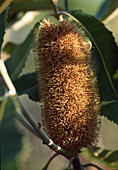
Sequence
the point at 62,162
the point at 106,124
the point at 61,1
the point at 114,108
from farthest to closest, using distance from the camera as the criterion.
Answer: the point at 62,162 → the point at 106,124 → the point at 61,1 → the point at 114,108

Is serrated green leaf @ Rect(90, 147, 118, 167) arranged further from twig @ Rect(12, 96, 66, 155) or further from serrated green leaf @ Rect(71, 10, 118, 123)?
twig @ Rect(12, 96, 66, 155)

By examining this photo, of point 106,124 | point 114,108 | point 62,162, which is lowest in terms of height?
point 62,162

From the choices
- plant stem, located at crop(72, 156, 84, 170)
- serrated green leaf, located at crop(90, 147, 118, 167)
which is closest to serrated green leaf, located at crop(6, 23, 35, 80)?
plant stem, located at crop(72, 156, 84, 170)

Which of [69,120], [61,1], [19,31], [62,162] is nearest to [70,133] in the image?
[69,120]

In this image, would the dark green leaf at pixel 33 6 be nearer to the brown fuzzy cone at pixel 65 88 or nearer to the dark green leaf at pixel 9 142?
the brown fuzzy cone at pixel 65 88

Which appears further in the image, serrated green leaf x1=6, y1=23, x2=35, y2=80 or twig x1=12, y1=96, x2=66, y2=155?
serrated green leaf x1=6, y1=23, x2=35, y2=80

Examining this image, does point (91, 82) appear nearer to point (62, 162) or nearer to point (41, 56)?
point (41, 56)

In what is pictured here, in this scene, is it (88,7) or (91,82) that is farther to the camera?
(88,7)

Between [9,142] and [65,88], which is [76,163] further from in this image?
[9,142]
